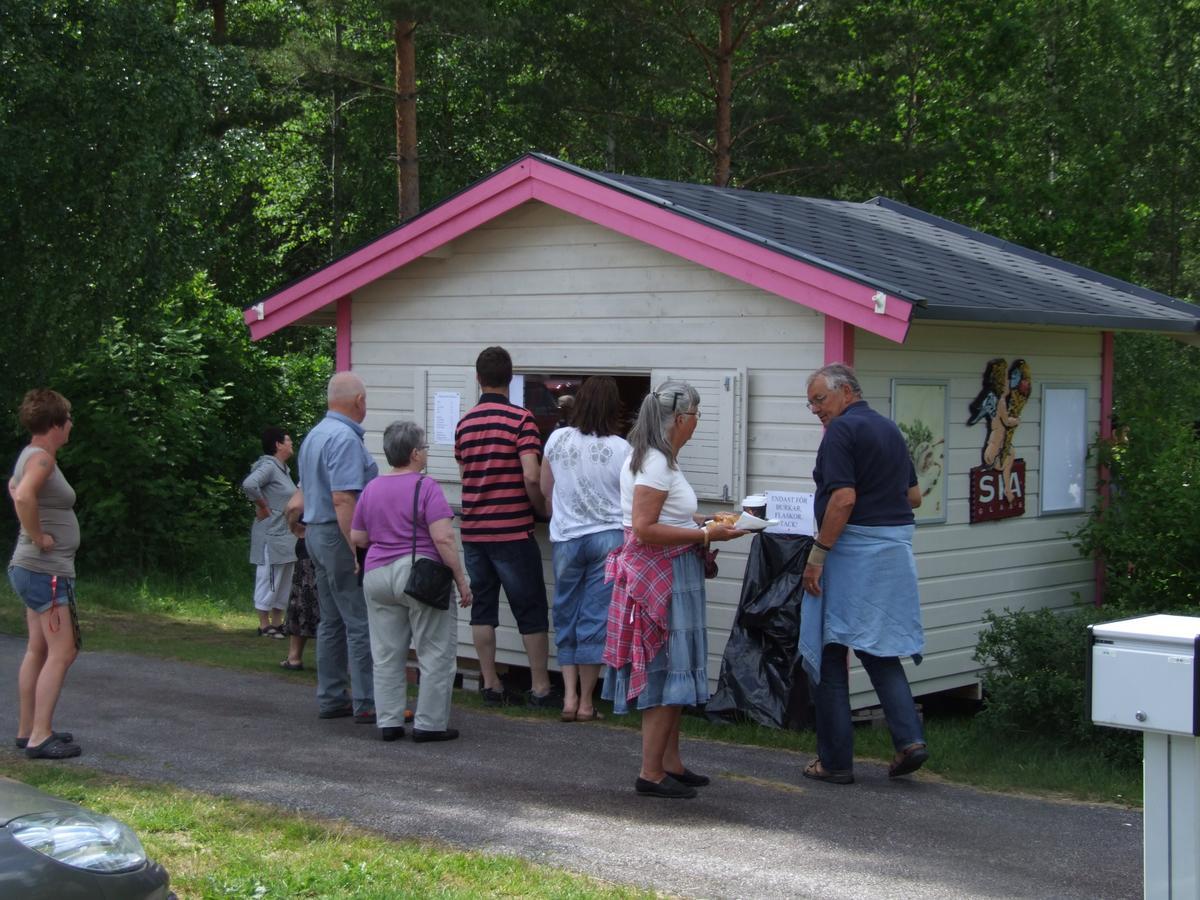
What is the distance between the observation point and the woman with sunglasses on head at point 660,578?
6.11m

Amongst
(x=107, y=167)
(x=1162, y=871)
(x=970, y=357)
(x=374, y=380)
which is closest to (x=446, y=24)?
(x=107, y=167)

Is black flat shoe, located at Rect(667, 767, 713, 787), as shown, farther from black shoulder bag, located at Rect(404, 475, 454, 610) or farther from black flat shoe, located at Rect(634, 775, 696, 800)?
black shoulder bag, located at Rect(404, 475, 454, 610)

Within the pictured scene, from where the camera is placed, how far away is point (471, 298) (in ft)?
31.2

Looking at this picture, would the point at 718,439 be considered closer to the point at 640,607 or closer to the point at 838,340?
the point at 838,340

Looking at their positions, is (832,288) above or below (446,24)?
below

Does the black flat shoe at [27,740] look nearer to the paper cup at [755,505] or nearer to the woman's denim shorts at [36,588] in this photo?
the woman's denim shorts at [36,588]

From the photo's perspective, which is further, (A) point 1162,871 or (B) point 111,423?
(B) point 111,423

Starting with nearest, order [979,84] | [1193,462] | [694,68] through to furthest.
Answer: [1193,462], [979,84], [694,68]

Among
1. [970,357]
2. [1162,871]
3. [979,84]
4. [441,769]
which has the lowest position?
[441,769]

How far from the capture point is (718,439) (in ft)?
27.0

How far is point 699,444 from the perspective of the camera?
8.34m

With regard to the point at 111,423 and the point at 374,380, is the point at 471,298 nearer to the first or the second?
the point at 374,380

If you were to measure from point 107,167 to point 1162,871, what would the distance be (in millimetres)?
12456

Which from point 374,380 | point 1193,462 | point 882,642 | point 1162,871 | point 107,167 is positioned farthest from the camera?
point 107,167
